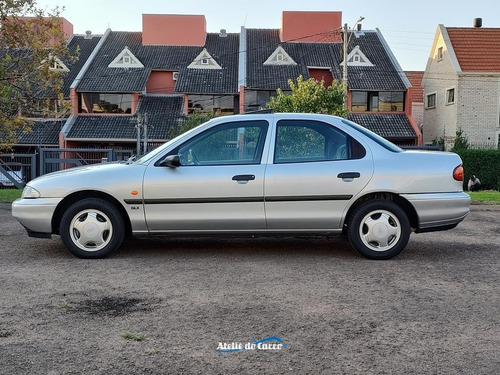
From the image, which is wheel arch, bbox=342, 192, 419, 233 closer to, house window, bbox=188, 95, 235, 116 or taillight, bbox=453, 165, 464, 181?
taillight, bbox=453, 165, 464, 181

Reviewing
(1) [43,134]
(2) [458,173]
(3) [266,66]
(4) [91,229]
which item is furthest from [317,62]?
(4) [91,229]

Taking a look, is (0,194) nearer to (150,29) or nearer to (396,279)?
(396,279)

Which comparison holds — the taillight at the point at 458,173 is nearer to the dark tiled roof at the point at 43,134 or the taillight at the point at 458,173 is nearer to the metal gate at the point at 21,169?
the metal gate at the point at 21,169

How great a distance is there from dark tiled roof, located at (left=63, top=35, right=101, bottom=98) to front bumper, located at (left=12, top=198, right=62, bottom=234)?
32.4m

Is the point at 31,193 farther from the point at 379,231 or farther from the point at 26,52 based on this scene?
the point at 26,52

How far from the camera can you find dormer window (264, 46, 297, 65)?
37719 mm

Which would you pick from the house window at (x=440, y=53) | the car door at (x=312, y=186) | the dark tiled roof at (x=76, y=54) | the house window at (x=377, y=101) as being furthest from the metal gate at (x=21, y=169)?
the house window at (x=440, y=53)

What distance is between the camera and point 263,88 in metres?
36.0

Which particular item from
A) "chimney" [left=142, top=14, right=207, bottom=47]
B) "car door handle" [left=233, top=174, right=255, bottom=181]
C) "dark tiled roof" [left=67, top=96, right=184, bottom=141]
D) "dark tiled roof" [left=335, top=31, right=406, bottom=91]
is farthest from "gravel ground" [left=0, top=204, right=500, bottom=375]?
"chimney" [left=142, top=14, right=207, bottom=47]

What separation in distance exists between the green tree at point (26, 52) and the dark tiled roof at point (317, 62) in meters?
24.1

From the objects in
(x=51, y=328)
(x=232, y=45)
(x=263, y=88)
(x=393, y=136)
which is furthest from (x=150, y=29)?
(x=51, y=328)

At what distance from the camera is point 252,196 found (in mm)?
6371

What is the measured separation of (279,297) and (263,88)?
32068 millimetres

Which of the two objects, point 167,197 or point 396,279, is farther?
point 167,197
